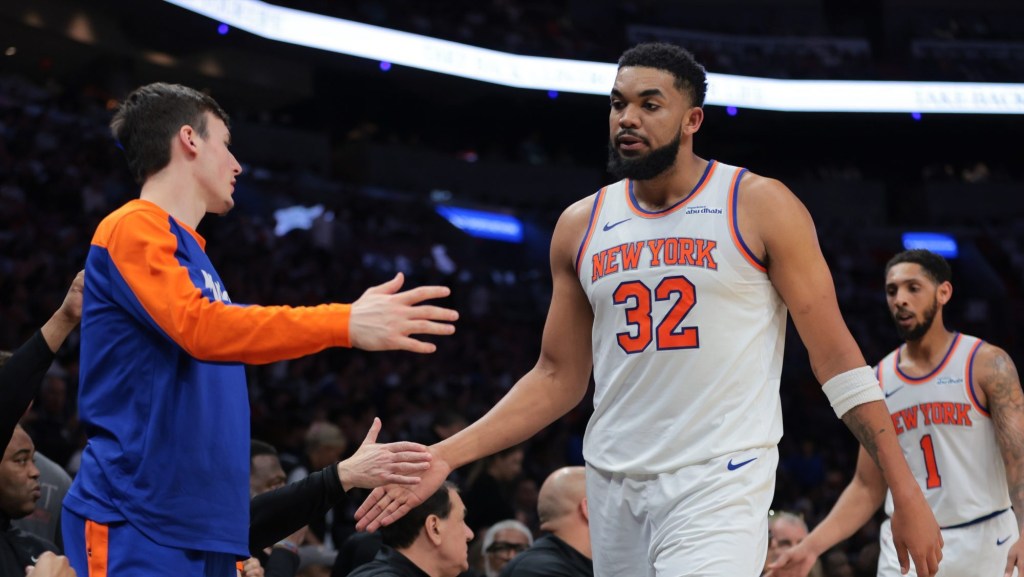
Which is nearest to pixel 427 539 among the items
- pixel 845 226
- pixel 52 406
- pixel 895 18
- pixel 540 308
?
pixel 52 406

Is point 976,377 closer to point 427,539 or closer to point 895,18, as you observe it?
point 427,539

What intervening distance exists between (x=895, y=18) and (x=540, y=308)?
13.2 metres

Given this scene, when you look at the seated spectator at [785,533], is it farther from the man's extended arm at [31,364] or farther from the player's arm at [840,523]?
the man's extended arm at [31,364]

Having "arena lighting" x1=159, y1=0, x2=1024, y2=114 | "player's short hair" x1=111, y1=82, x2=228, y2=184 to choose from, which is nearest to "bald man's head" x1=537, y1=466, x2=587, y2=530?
"player's short hair" x1=111, y1=82, x2=228, y2=184

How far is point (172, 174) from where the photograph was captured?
3.12 metres

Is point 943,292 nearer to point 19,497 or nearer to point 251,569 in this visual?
point 251,569

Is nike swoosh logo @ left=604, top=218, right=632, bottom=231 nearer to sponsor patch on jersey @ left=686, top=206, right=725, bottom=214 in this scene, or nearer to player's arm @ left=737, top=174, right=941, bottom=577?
sponsor patch on jersey @ left=686, top=206, right=725, bottom=214

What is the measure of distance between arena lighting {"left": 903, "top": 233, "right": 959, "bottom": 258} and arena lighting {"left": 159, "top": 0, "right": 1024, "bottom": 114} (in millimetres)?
2757

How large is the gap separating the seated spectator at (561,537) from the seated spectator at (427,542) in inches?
16.2

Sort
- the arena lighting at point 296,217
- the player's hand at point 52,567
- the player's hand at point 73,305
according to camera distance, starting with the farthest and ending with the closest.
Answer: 1. the arena lighting at point 296,217
2. the player's hand at point 73,305
3. the player's hand at point 52,567

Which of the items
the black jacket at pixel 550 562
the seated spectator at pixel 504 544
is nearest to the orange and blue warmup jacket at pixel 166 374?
the black jacket at pixel 550 562

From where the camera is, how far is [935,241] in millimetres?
25578

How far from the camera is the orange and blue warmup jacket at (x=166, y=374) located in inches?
108

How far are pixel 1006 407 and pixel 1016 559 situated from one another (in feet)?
2.71
